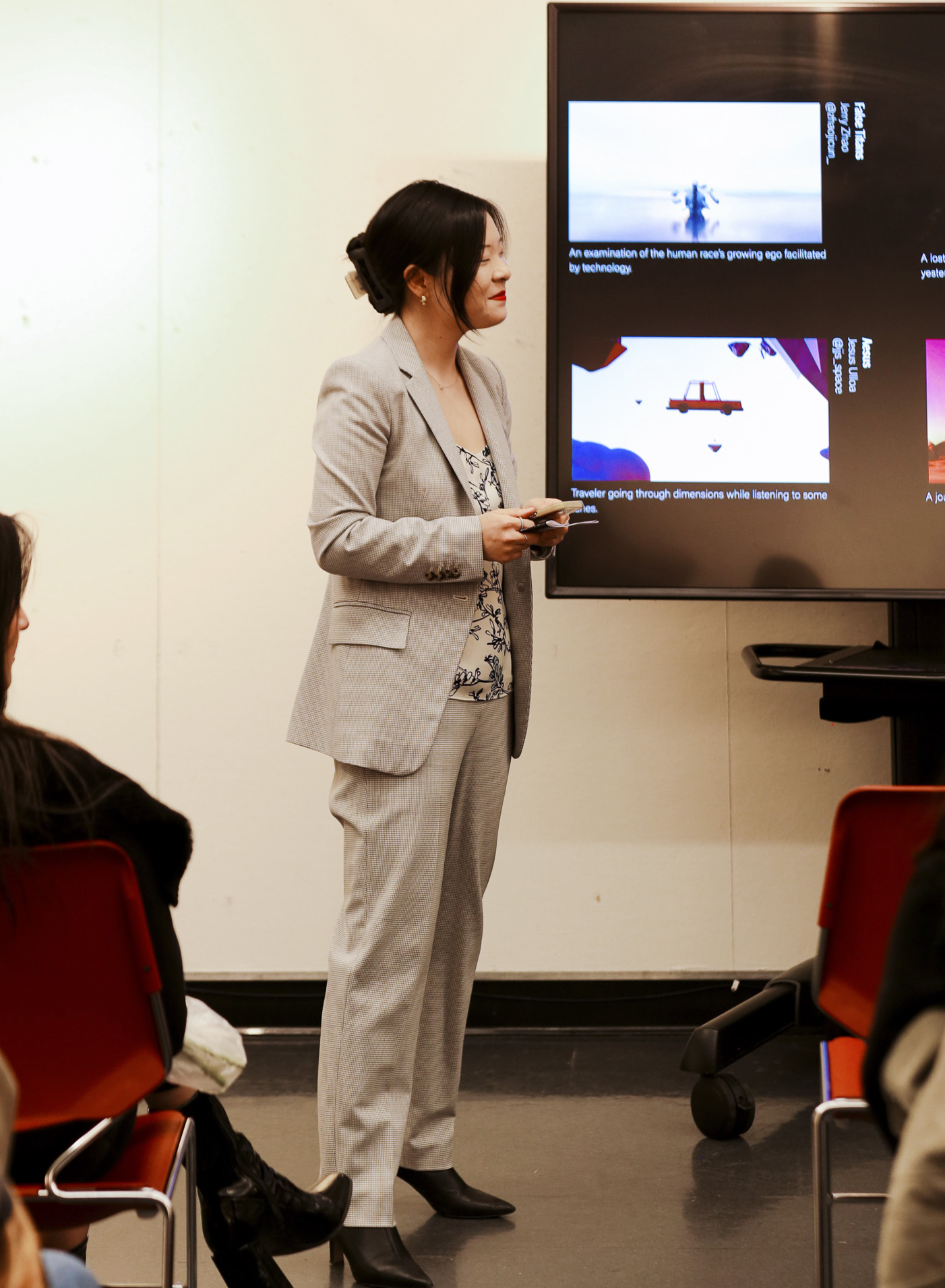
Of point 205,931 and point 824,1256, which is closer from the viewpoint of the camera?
point 824,1256

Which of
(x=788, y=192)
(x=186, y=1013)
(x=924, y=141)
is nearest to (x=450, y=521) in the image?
(x=186, y=1013)

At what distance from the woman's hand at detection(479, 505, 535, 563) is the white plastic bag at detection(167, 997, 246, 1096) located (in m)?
0.83

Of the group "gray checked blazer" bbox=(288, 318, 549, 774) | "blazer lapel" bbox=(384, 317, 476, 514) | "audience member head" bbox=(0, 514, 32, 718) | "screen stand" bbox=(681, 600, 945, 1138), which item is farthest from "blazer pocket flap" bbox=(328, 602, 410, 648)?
"screen stand" bbox=(681, 600, 945, 1138)

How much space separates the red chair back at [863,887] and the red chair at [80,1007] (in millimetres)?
771

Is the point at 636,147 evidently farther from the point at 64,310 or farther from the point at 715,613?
the point at 64,310

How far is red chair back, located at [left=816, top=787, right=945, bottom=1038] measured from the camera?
1361mm

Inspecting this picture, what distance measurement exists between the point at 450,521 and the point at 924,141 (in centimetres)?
148

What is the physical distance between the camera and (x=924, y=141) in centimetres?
256

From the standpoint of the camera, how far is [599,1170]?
7.38 feet

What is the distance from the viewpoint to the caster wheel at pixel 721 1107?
2361 mm

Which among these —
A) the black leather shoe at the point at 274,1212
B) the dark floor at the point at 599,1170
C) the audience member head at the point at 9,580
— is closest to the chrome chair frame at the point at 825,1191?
the dark floor at the point at 599,1170

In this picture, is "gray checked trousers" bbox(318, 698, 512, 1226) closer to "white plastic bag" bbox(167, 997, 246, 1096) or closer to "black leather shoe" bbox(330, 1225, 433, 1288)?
"black leather shoe" bbox(330, 1225, 433, 1288)

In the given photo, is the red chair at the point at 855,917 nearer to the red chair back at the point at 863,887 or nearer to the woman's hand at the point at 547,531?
the red chair back at the point at 863,887

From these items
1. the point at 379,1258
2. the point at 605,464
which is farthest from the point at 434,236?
the point at 379,1258
